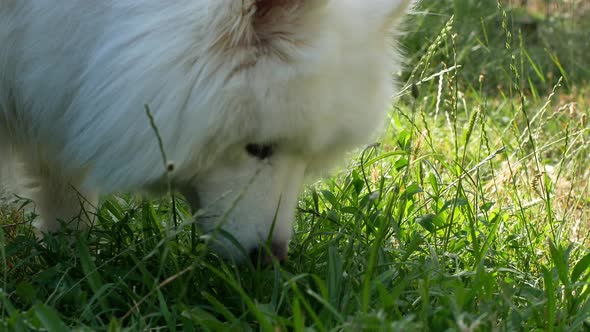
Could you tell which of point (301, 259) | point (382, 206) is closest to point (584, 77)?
point (382, 206)

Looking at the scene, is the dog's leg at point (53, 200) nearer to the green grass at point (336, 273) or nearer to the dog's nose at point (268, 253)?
the green grass at point (336, 273)

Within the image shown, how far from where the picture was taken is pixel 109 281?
229cm

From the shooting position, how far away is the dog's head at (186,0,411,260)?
6.75 ft

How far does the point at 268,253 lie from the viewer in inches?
85.9

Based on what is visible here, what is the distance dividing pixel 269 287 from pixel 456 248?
2.53ft

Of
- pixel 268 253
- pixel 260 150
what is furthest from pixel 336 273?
pixel 260 150

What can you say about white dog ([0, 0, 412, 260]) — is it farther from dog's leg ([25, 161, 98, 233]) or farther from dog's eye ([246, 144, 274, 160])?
dog's leg ([25, 161, 98, 233])

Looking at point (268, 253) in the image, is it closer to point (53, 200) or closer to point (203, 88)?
point (203, 88)

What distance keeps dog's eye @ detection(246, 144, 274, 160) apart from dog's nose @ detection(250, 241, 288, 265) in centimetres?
25

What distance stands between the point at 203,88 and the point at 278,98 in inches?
8.1

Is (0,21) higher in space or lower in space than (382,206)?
higher

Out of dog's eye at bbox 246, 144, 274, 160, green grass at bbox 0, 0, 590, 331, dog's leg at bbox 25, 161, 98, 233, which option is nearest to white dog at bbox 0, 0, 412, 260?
dog's eye at bbox 246, 144, 274, 160

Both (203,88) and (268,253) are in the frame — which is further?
(268,253)

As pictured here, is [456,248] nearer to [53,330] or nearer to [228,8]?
[228,8]
